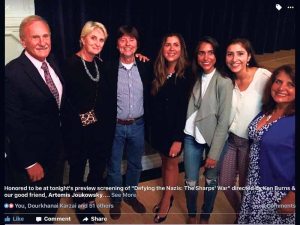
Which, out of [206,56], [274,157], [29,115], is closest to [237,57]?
[206,56]

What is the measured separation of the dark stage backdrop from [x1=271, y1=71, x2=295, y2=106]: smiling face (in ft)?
0.79

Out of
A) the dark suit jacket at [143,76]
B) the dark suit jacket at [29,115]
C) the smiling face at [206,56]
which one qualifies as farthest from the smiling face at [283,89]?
the dark suit jacket at [29,115]

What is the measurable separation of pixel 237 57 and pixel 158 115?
0.47 meters

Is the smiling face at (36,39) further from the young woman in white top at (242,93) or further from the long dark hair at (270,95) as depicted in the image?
the long dark hair at (270,95)

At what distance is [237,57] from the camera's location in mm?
1348

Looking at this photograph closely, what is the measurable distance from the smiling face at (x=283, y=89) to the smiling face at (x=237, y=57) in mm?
171

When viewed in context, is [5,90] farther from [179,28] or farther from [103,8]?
[179,28]

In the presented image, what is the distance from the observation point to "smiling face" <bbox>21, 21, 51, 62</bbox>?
1.23 meters

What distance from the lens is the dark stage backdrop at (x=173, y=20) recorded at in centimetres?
142

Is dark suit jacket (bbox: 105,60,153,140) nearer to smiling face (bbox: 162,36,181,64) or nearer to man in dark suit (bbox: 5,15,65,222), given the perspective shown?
smiling face (bbox: 162,36,181,64)

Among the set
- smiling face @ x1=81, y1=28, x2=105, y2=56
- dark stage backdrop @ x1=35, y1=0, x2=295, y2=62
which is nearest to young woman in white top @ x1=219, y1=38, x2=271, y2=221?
dark stage backdrop @ x1=35, y1=0, x2=295, y2=62

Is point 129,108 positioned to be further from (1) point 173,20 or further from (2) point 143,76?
(1) point 173,20

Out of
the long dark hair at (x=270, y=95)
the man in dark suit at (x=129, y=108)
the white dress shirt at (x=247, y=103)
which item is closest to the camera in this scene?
the long dark hair at (x=270, y=95)

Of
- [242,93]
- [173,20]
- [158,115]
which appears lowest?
[158,115]
